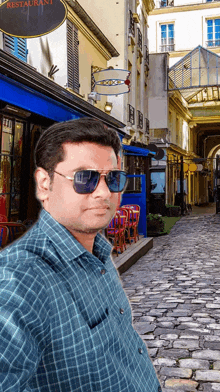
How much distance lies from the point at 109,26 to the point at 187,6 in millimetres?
18491

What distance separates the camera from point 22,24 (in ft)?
22.2

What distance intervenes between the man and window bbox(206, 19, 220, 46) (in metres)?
34.8

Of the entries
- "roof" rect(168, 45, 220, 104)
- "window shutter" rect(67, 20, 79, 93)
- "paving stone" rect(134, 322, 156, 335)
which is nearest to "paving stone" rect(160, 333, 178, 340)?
"paving stone" rect(134, 322, 156, 335)

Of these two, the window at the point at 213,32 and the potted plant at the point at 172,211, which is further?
the window at the point at 213,32

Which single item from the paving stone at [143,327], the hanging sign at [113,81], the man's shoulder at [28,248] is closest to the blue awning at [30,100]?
the paving stone at [143,327]

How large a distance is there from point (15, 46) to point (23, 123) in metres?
1.66

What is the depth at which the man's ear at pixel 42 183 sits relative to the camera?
1303 millimetres

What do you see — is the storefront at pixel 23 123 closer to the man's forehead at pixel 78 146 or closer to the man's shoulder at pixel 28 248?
the man's forehead at pixel 78 146

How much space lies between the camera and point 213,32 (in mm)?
33500

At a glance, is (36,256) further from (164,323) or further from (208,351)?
(164,323)

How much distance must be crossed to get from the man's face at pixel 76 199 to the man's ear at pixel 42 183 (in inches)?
0.6

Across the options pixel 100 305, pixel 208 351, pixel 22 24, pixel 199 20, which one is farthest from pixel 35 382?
pixel 199 20

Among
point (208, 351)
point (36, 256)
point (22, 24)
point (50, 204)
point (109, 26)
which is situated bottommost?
point (208, 351)

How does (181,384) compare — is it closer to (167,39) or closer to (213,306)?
(213,306)
